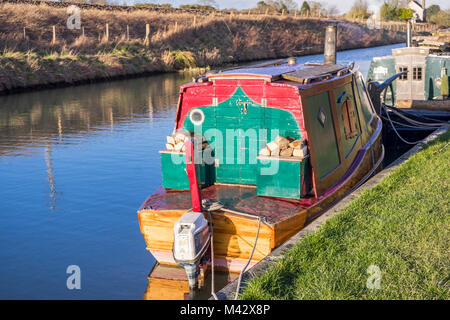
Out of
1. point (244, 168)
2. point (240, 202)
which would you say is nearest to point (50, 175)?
point (244, 168)

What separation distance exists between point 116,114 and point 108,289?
15.0m

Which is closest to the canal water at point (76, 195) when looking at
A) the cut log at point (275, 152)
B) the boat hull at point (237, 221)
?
the boat hull at point (237, 221)

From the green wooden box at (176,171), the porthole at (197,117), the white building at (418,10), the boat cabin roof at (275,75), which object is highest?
the white building at (418,10)

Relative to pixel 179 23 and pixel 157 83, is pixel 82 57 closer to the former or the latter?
pixel 157 83

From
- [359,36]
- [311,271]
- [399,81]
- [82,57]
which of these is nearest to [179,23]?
[82,57]

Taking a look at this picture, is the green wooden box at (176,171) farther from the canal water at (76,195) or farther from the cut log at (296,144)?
the cut log at (296,144)

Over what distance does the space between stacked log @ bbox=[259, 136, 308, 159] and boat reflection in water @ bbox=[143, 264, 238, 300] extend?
69.4 inches

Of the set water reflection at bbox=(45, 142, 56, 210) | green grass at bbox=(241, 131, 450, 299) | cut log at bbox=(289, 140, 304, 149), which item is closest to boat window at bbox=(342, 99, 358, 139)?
green grass at bbox=(241, 131, 450, 299)

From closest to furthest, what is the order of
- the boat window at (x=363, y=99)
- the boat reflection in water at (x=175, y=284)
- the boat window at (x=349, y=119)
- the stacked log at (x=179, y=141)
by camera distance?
the boat reflection in water at (x=175, y=284) → the stacked log at (x=179, y=141) → the boat window at (x=349, y=119) → the boat window at (x=363, y=99)

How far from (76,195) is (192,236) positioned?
5.72 metres

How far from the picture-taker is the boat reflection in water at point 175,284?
766 centimetres

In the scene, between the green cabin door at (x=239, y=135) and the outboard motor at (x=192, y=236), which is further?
the green cabin door at (x=239, y=135)

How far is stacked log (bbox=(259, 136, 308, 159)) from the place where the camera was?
26.4ft

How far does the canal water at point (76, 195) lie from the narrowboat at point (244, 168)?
47.2 inches
